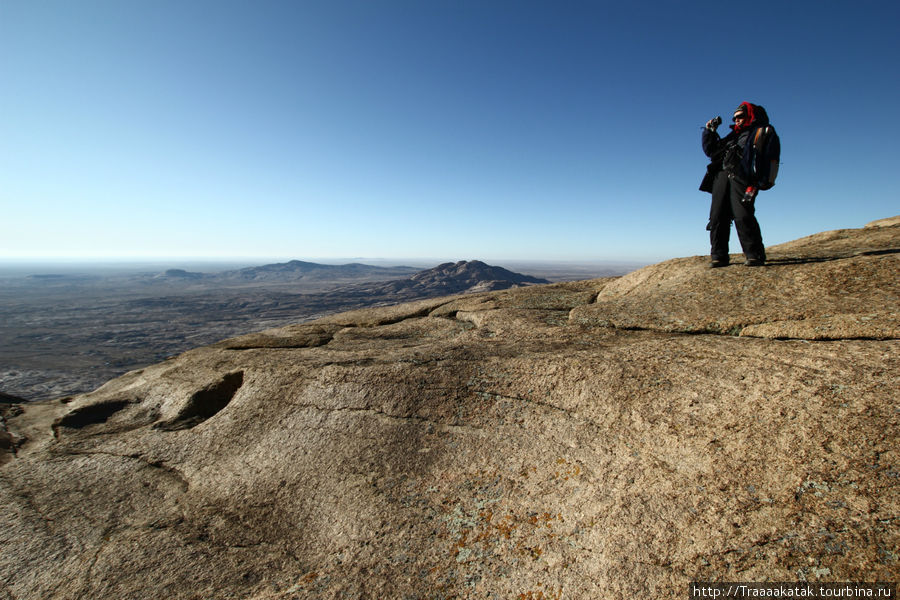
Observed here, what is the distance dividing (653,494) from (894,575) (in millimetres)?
1597

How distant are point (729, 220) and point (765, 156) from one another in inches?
68.9

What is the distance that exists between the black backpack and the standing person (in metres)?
0.02

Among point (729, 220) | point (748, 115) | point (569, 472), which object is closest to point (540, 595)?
→ point (569, 472)

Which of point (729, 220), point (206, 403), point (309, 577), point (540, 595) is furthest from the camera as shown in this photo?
point (729, 220)

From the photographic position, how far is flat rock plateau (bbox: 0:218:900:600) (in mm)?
3414

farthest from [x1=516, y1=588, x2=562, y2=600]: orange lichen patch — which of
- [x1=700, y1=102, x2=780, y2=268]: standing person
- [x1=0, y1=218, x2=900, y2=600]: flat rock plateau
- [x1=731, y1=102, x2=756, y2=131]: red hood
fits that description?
[x1=731, y1=102, x2=756, y2=131]: red hood

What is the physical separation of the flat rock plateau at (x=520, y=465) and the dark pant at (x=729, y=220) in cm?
81

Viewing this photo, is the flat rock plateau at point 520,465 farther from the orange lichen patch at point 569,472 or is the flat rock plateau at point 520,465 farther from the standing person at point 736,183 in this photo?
the standing person at point 736,183

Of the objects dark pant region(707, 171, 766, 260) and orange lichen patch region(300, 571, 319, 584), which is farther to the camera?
dark pant region(707, 171, 766, 260)

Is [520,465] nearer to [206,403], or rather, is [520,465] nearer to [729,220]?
[206,403]

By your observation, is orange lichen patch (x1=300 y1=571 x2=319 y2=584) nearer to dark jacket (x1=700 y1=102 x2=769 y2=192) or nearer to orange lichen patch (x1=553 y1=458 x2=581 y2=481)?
orange lichen patch (x1=553 y1=458 x2=581 y2=481)

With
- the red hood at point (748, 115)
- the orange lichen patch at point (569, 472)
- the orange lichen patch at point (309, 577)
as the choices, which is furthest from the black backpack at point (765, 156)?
the orange lichen patch at point (309, 577)

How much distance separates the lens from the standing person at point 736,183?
8344mm

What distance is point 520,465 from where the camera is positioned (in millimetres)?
4723
